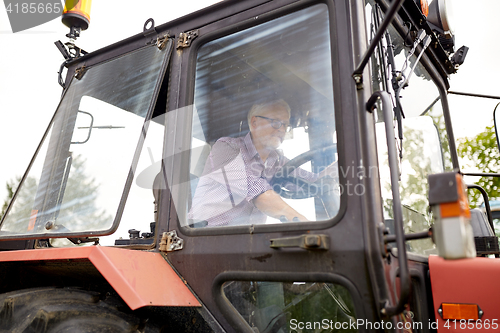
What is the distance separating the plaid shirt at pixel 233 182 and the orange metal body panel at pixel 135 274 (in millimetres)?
242

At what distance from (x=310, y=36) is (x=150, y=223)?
1.06 meters

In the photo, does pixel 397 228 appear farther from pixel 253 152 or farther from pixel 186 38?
pixel 186 38

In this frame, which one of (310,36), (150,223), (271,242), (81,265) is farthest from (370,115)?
(81,265)

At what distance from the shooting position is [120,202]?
177cm

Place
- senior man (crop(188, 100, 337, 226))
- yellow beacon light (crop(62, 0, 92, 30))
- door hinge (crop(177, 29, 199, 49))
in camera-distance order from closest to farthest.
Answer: senior man (crop(188, 100, 337, 226)) → door hinge (crop(177, 29, 199, 49)) → yellow beacon light (crop(62, 0, 92, 30))

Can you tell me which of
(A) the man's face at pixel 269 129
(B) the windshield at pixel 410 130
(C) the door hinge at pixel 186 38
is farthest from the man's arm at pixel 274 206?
(C) the door hinge at pixel 186 38

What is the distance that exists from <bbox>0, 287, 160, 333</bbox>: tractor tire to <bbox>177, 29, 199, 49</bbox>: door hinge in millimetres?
1175

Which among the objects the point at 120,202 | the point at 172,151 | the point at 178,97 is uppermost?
the point at 178,97

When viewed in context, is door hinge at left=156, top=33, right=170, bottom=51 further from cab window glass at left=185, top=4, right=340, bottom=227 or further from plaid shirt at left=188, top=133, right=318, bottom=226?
plaid shirt at left=188, top=133, right=318, bottom=226

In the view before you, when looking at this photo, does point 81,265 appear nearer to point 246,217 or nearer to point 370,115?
point 246,217

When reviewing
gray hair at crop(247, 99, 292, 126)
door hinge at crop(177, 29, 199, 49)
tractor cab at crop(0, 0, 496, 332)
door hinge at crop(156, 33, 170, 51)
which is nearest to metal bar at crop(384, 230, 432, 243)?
tractor cab at crop(0, 0, 496, 332)

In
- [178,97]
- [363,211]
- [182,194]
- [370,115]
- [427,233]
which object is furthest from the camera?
[178,97]

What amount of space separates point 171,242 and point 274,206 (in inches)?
18.0

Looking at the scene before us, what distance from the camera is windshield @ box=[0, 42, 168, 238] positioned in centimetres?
186
